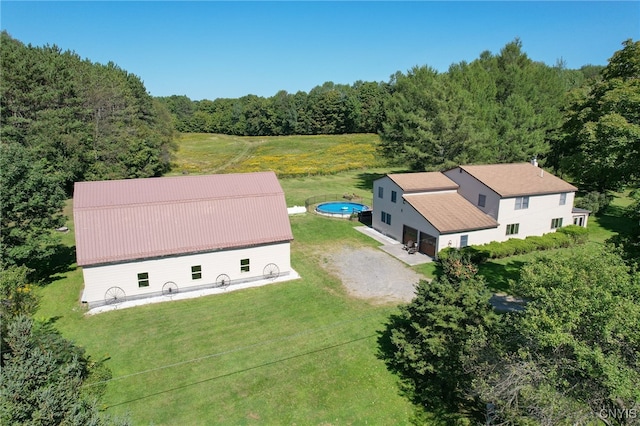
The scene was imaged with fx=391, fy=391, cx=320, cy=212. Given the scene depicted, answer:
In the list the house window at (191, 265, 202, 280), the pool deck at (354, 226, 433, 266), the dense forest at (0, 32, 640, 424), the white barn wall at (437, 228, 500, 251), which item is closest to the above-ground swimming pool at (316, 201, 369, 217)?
the pool deck at (354, 226, 433, 266)

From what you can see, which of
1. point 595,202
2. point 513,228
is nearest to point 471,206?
point 513,228

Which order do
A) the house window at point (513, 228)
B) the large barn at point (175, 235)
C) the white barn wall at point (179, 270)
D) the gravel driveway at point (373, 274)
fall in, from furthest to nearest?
the house window at point (513, 228) < the gravel driveway at point (373, 274) < the large barn at point (175, 235) < the white barn wall at point (179, 270)

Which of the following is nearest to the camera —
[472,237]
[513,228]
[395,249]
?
[472,237]

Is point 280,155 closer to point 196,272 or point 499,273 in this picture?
point 196,272

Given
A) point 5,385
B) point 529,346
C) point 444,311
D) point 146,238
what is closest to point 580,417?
point 529,346

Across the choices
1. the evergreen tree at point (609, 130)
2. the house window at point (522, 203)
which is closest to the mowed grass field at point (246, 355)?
the evergreen tree at point (609, 130)

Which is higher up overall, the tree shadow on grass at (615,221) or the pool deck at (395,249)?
the tree shadow on grass at (615,221)

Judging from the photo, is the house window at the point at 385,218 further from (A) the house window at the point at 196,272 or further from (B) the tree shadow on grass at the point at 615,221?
(B) the tree shadow on grass at the point at 615,221
